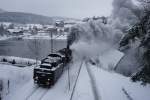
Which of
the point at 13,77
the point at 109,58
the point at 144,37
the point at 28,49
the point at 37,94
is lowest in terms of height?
the point at 28,49

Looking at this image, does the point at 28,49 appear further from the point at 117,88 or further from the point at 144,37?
the point at 144,37

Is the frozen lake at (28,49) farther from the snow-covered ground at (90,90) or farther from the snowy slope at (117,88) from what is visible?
the snowy slope at (117,88)

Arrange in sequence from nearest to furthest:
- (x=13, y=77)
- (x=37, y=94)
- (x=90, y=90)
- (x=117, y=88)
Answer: (x=37, y=94) → (x=90, y=90) → (x=117, y=88) → (x=13, y=77)

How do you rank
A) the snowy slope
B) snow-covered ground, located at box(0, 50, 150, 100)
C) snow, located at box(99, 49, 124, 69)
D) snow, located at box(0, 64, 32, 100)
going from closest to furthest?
the snowy slope < snow-covered ground, located at box(0, 50, 150, 100) < snow, located at box(0, 64, 32, 100) < snow, located at box(99, 49, 124, 69)

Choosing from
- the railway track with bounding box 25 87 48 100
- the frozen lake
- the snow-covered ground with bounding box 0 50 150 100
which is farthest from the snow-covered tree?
the frozen lake

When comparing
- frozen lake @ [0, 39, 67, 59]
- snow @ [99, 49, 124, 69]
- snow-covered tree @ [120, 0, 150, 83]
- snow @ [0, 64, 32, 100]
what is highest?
snow-covered tree @ [120, 0, 150, 83]

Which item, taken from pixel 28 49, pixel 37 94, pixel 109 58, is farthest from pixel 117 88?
pixel 28 49

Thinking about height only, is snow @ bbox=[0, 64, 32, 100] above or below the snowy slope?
below

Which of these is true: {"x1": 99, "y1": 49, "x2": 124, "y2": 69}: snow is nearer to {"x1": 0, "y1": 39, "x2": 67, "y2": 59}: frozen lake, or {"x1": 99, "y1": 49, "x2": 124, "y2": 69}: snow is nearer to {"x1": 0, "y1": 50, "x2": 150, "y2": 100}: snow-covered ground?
{"x1": 0, "y1": 50, "x2": 150, "y2": 100}: snow-covered ground

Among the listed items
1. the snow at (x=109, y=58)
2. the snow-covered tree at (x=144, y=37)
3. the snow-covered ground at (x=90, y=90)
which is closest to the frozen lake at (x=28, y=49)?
the snow at (x=109, y=58)

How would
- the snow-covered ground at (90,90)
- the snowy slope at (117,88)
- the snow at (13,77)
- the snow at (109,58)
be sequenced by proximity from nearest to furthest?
the snowy slope at (117,88) → the snow-covered ground at (90,90) → the snow at (13,77) → the snow at (109,58)

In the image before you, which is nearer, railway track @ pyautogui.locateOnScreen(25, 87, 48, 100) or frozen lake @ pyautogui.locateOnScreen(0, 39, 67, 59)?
railway track @ pyautogui.locateOnScreen(25, 87, 48, 100)

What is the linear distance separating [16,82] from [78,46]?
14683 mm

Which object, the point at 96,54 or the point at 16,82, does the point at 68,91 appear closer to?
the point at 16,82
